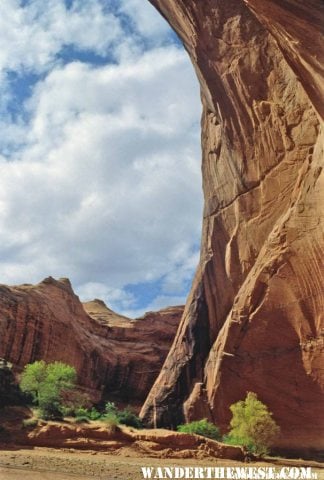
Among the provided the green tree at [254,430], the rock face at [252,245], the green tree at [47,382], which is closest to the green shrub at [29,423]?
the green tree at [47,382]

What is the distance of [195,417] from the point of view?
3312 centimetres

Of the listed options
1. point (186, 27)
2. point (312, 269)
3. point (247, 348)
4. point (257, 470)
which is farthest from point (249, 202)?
point (257, 470)

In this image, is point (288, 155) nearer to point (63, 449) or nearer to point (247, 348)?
point (247, 348)

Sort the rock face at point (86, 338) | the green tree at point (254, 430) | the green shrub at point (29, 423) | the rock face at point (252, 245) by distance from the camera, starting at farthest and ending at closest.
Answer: the rock face at point (86, 338) → the rock face at point (252, 245) → the green tree at point (254, 430) → the green shrub at point (29, 423)

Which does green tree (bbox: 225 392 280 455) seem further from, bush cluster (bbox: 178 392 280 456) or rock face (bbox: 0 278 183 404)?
rock face (bbox: 0 278 183 404)

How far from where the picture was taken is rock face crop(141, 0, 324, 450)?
2992cm

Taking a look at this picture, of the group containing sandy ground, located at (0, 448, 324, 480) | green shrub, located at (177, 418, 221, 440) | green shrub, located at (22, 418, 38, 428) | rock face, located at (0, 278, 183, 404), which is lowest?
Result: sandy ground, located at (0, 448, 324, 480)

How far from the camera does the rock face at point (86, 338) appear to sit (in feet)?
143

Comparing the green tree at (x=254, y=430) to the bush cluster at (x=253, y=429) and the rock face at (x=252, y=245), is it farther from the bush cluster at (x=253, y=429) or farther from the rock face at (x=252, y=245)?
the rock face at (x=252, y=245)

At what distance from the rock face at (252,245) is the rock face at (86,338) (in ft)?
40.8

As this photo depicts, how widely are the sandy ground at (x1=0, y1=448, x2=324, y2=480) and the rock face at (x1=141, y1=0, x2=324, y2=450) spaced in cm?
1130

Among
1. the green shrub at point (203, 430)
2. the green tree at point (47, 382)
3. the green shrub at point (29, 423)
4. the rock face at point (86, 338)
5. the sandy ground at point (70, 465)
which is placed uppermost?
the rock face at point (86, 338)

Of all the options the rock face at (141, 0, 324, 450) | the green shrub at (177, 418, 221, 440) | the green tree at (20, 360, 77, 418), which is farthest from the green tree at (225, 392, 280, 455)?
the green tree at (20, 360, 77, 418)

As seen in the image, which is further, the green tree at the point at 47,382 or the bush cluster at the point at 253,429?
the bush cluster at the point at 253,429
